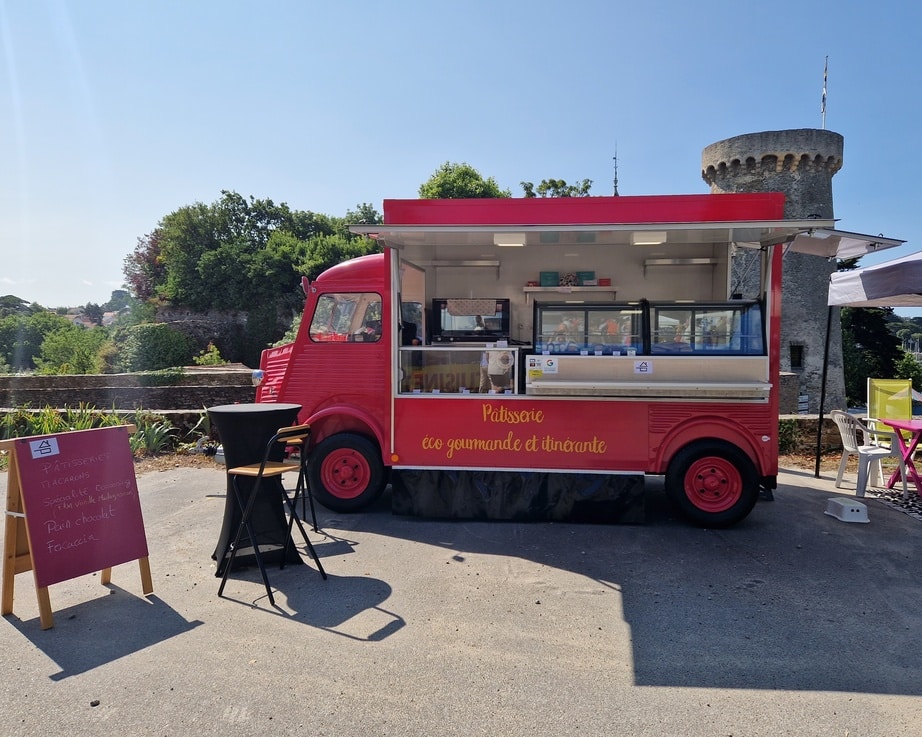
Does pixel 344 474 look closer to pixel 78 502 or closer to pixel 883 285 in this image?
pixel 78 502

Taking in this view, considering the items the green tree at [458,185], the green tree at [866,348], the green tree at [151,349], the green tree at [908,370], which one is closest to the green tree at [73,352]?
the green tree at [151,349]

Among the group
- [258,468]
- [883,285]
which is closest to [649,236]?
[883,285]

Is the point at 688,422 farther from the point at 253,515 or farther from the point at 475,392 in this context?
the point at 253,515

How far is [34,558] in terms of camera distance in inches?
144

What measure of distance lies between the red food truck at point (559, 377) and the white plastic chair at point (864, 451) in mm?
1907

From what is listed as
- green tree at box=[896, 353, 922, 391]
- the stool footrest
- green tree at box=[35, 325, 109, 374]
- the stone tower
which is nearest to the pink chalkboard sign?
the stool footrest

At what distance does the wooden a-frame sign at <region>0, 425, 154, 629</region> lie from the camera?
12.1 ft

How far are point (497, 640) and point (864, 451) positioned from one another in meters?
5.26

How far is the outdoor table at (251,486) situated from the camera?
4418mm

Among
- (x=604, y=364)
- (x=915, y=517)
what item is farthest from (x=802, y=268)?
(x=604, y=364)

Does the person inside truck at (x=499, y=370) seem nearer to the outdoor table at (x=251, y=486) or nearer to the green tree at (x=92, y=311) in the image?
the outdoor table at (x=251, y=486)

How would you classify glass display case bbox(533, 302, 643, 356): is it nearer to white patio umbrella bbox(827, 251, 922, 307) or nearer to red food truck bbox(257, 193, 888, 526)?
red food truck bbox(257, 193, 888, 526)

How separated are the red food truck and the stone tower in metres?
22.8

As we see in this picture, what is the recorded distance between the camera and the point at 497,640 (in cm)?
349
